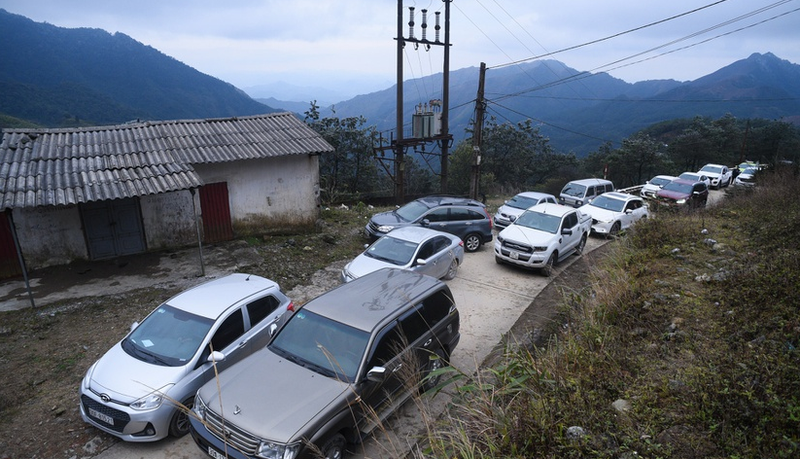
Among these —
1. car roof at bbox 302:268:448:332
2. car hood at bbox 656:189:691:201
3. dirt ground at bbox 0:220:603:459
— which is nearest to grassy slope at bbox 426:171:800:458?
dirt ground at bbox 0:220:603:459

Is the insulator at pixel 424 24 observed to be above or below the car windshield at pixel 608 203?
above

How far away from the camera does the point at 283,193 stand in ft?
45.5

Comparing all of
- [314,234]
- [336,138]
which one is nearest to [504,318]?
[314,234]

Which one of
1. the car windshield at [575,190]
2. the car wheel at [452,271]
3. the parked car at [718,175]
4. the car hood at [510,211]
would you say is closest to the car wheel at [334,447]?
the car wheel at [452,271]

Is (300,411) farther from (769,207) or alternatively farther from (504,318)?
(769,207)

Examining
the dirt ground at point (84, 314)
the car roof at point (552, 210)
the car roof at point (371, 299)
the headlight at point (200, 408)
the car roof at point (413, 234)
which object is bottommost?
the dirt ground at point (84, 314)

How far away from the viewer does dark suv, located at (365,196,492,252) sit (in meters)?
13.3

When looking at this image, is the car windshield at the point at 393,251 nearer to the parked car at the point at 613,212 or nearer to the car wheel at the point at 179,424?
the car wheel at the point at 179,424

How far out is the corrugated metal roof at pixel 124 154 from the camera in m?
9.24

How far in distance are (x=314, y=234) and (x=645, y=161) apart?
119 feet

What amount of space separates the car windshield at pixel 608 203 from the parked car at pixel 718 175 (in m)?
16.0

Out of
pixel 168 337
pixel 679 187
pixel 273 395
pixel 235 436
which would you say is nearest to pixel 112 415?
pixel 168 337

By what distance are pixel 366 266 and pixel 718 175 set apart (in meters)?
28.9

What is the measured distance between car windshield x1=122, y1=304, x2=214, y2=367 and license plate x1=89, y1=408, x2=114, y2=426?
0.78 meters
